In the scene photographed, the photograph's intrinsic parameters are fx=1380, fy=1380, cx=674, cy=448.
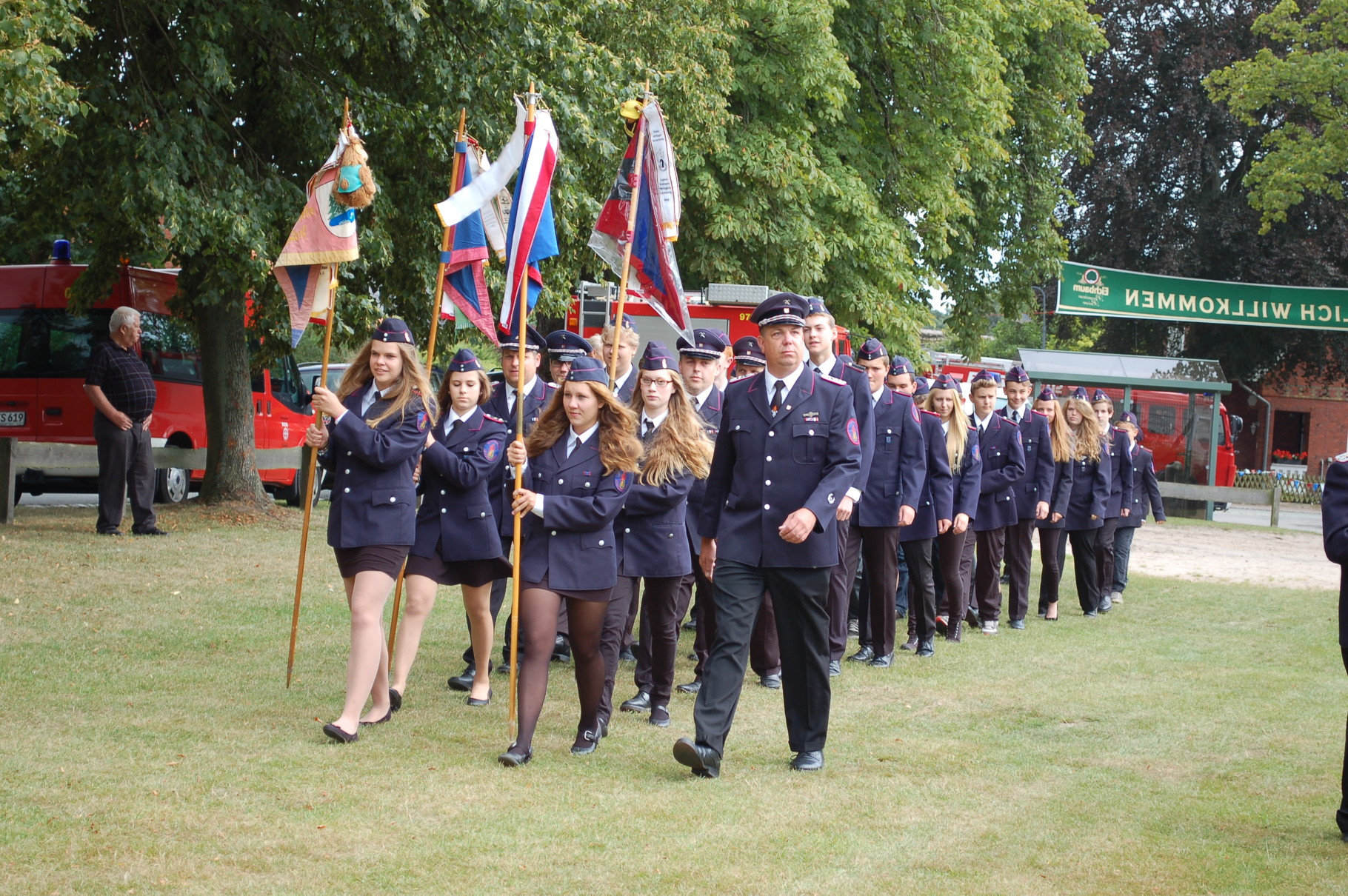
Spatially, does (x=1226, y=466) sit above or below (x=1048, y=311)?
below

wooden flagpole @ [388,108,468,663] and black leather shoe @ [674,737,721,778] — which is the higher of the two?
wooden flagpole @ [388,108,468,663]

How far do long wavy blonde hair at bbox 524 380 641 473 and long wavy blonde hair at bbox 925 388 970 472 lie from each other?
4.66m

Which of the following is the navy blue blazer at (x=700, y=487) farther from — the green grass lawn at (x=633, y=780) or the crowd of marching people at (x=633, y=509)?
the green grass lawn at (x=633, y=780)

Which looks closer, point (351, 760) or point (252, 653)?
point (351, 760)

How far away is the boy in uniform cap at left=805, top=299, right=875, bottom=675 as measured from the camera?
730 centimetres

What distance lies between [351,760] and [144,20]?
415 inches

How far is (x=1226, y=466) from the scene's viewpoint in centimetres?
3130

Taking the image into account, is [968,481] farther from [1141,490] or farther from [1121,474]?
[1141,490]

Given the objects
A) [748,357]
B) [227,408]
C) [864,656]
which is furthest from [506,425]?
[227,408]

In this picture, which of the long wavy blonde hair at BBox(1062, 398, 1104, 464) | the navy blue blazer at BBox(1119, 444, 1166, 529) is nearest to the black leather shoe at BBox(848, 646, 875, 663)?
the long wavy blonde hair at BBox(1062, 398, 1104, 464)

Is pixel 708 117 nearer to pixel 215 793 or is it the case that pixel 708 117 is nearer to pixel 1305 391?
pixel 215 793

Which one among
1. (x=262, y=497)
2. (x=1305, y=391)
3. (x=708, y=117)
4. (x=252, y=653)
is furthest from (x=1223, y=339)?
(x=252, y=653)

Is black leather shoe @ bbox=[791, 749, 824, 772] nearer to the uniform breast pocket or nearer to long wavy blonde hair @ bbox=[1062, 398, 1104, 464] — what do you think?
the uniform breast pocket

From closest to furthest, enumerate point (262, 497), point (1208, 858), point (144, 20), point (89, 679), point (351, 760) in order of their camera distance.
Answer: point (1208, 858), point (351, 760), point (89, 679), point (144, 20), point (262, 497)
